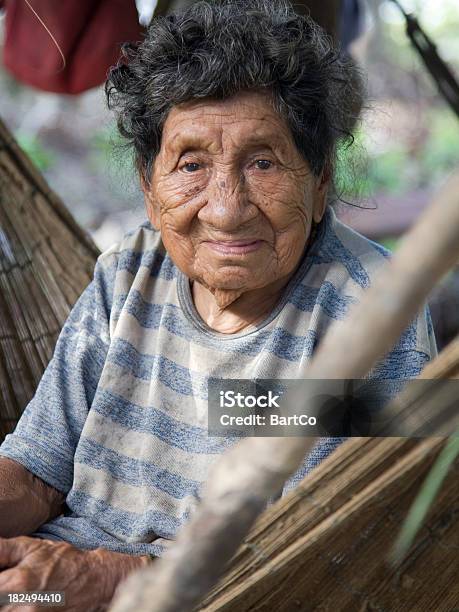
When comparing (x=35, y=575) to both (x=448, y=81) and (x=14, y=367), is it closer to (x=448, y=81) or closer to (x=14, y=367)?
(x=14, y=367)

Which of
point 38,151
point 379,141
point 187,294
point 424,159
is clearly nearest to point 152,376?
point 187,294

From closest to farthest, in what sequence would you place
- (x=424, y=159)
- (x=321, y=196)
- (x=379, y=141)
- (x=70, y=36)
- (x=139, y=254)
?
(x=321, y=196), (x=139, y=254), (x=70, y=36), (x=379, y=141), (x=424, y=159)

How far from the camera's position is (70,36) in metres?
2.13

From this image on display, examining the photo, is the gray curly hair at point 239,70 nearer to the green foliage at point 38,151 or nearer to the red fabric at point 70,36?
the red fabric at point 70,36

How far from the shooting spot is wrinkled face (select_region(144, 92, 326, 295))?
1534 mm

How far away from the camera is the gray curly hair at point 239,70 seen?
5.04ft

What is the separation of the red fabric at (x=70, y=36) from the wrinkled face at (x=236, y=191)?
635 millimetres

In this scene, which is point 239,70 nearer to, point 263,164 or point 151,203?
point 263,164

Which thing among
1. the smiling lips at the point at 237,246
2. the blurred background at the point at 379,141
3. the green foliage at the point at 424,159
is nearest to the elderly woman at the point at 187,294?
the smiling lips at the point at 237,246

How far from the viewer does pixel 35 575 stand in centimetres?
145

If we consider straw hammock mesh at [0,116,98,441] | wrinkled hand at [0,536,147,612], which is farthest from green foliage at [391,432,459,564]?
straw hammock mesh at [0,116,98,441]

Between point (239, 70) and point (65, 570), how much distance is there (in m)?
0.89

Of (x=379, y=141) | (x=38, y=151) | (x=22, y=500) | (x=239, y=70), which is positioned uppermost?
(x=239, y=70)

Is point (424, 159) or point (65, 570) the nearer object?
point (65, 570)
